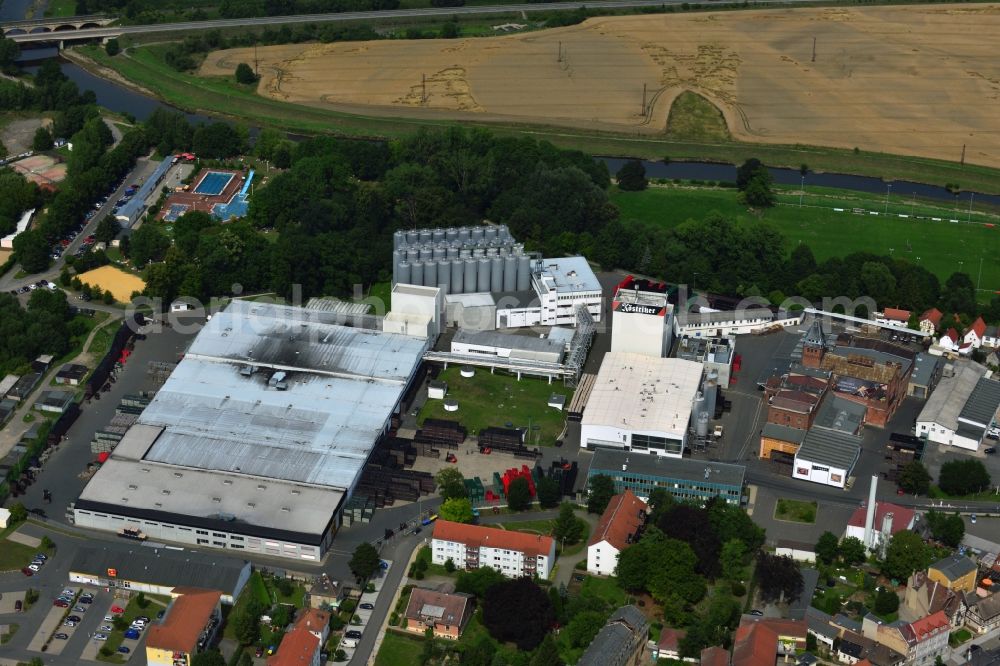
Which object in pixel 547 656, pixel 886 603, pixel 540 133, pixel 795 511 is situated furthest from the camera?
pixel 540 133

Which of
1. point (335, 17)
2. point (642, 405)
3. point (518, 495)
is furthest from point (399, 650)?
point (335, 17)

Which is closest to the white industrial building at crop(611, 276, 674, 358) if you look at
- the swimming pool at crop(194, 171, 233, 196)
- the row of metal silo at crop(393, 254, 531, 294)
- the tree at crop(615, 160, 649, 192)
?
the row of metal silo at crop(393, 254, 531, 294)

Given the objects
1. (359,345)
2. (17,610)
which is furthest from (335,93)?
(17,610)

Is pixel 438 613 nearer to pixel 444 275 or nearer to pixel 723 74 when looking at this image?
pixel 444 275

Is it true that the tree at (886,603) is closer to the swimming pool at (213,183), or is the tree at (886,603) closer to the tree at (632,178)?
the tree at (632,178)

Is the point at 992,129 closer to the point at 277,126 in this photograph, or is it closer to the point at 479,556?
the point at 277,126

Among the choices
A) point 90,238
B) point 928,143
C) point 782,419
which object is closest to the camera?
point 782,419

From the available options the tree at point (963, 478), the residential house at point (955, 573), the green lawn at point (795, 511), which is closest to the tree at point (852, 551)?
the residential house at point (955, 573)
